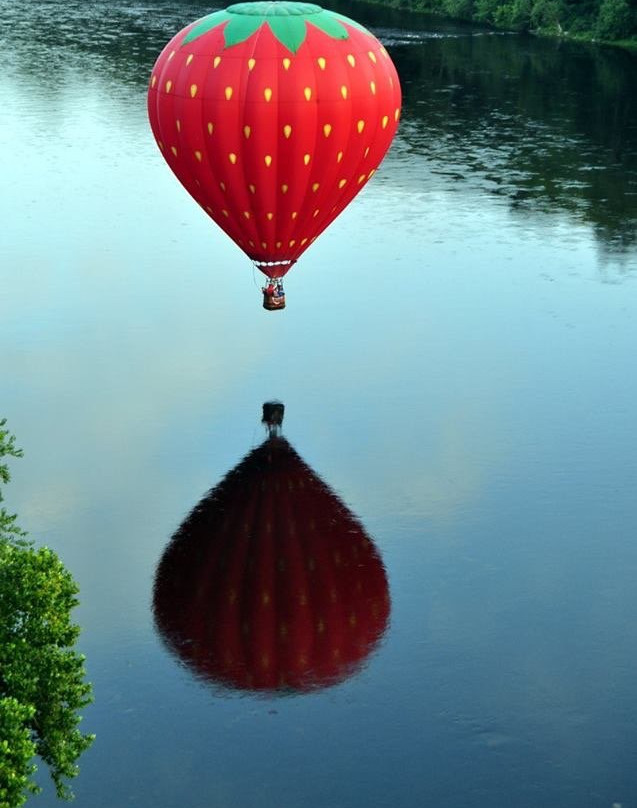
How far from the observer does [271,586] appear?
163ft

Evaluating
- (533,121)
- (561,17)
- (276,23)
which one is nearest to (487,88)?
(533,121)

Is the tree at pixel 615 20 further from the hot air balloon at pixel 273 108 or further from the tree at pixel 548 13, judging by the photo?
the hot air balloon at pixel 273 108

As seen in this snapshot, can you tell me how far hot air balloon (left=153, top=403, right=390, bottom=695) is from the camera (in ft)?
149

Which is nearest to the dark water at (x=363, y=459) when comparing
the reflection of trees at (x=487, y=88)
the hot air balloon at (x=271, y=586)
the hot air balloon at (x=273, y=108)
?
the hot air balloon at (x=271, y=586)

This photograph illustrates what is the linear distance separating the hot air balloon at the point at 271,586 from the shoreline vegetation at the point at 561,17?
90089 millimetres

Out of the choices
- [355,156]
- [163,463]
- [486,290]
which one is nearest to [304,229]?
[355,156]

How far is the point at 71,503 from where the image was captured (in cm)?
5506

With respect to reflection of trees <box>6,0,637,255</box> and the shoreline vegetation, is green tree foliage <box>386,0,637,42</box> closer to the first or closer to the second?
the shoreline vegetation

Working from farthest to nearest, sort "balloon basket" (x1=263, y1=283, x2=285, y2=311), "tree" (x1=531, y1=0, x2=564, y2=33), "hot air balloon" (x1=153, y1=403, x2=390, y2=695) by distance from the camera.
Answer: "tree" (x1=531, y1=0, x2=564, y2=33), "balloon basket" (x1=263, y1=283, x2=285, y2=311), "hot air balloon" (x1=153, y1=403, x2=390, y2=695)

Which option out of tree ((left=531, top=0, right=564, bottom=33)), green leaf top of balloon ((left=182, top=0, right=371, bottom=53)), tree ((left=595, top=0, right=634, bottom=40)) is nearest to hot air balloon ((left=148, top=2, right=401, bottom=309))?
green leaf top of balloon ((left=182, top=0, right=371, bottom=53))

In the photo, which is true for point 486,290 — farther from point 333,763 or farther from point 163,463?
point 333,763

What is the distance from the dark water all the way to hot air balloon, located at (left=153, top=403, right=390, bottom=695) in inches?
5.4

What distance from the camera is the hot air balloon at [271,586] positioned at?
45406 millimetres

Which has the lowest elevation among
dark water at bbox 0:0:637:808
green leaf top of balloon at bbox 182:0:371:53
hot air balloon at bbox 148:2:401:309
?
dark water at bbox 0:0:637:808
